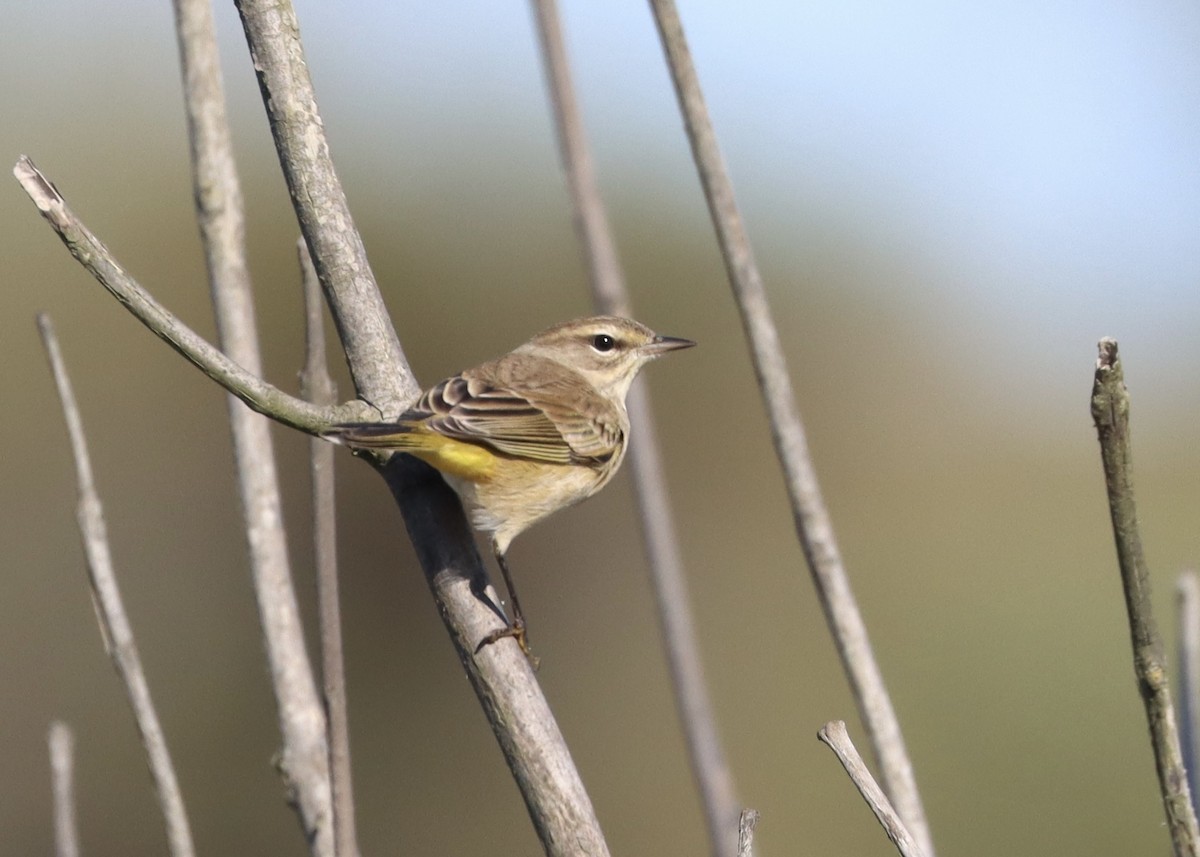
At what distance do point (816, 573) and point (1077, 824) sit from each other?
16.2 ft

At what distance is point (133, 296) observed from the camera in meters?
1.54

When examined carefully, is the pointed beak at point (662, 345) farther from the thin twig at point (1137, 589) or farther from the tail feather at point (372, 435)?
the thin twig at point (1137, 589)

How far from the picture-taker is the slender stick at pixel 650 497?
97.1 inches

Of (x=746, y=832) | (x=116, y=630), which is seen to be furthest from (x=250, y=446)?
(x=746, y=832)

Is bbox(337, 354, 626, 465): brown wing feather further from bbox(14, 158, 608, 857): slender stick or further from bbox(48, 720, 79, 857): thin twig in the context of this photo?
bbox(48, 720, 79, 857): thin twig

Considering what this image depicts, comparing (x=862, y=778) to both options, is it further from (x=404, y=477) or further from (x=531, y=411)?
(x=531, y=411)

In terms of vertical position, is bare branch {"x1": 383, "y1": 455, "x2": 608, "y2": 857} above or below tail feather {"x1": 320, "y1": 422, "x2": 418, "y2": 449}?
below

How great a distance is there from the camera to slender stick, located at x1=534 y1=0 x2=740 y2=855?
8.09 ft

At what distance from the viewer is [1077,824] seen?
636 centimetres

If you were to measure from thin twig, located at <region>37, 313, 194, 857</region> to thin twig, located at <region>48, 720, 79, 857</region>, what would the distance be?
9.8 inches

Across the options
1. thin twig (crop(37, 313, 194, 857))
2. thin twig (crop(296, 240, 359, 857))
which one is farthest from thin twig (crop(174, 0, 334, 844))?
thin twig (crop(37, 313, 194, 857))

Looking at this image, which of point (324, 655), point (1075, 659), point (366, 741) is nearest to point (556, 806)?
point (324, 655)

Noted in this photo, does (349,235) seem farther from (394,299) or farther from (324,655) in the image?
(394,299)

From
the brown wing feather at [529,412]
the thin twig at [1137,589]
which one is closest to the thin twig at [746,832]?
the thin twig at [1137,589]
